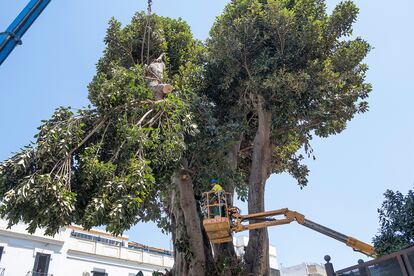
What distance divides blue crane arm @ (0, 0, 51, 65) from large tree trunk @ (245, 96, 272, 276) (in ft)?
28.0

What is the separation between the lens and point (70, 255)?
21.6m

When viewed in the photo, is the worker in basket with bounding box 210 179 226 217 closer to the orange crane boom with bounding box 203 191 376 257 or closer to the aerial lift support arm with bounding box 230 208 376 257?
the orange crane boom with bounding box 203 191 376 257

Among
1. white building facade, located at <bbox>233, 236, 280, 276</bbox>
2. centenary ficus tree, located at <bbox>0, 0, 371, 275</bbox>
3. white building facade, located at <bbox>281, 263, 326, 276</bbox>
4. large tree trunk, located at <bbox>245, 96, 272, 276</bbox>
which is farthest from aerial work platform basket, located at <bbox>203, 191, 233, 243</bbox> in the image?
white building facade, located at <bbox>281, 263, 326, 276</bbox>

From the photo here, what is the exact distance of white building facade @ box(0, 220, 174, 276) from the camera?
65.0 ft

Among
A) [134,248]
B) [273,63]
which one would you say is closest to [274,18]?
[273,63]

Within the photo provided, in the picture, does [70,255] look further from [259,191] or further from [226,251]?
[259,191]

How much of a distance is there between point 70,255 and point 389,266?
19.0 m

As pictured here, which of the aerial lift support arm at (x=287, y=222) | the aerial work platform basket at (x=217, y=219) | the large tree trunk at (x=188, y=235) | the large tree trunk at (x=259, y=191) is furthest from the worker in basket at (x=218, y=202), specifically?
the large tree trunk at (x=259, y=191)

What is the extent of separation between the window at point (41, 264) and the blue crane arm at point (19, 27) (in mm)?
15827

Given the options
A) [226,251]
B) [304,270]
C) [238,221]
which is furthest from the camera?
[304,270]

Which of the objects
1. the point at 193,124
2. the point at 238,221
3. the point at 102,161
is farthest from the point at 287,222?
the point at 102,161

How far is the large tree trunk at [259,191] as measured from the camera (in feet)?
40.7

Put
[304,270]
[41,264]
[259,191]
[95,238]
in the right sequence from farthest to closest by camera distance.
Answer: [304,270] < [95,238] < [41,264] < [259,191]

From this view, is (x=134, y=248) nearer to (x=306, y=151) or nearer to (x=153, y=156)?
(x=306, y=151)
